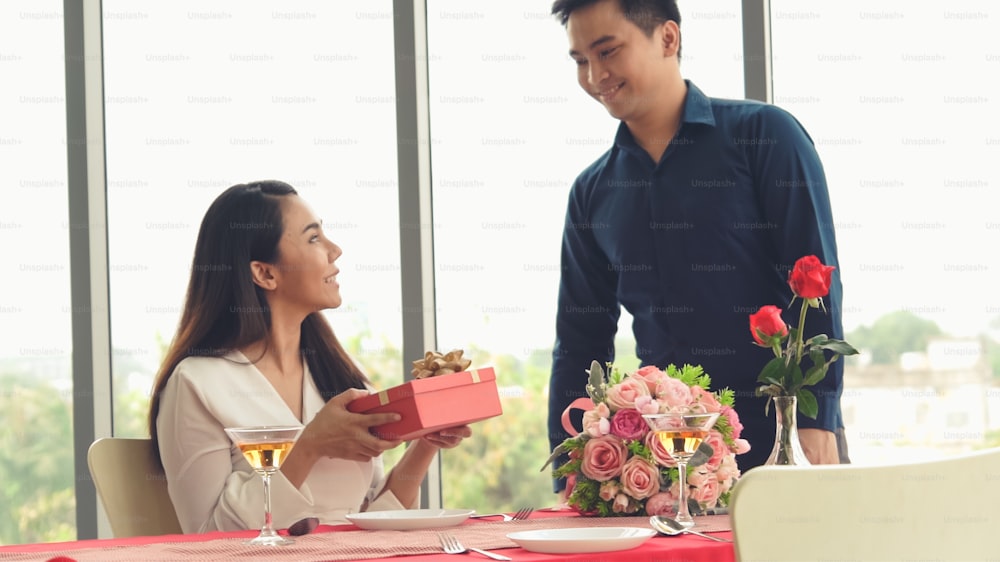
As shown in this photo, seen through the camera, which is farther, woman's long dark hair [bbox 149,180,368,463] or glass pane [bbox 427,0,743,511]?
glass pane [bbox 427,0,743,511]

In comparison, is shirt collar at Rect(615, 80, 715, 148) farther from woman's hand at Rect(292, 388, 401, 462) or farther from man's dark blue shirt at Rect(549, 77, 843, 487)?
woman's hand at Rect(292, 388, 401, 462)

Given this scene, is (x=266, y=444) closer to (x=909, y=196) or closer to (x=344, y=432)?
(x=344, y=432)

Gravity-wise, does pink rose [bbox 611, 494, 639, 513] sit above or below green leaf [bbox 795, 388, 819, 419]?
below

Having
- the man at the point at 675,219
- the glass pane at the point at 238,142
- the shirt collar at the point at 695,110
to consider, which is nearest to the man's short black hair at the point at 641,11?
the man at the point at 675,219

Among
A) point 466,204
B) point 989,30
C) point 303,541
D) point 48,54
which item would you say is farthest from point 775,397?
point 48,54

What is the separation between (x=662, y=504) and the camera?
1.69 metres

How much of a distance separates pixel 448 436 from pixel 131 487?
66 centimetres

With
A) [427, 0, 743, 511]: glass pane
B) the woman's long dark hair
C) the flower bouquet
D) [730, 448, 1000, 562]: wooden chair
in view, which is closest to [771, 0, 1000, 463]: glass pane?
[427, 0, 743, 511]: glass pane

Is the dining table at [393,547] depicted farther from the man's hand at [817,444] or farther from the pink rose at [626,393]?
the man's hand at [817,444]

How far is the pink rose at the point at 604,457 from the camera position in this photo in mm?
1699

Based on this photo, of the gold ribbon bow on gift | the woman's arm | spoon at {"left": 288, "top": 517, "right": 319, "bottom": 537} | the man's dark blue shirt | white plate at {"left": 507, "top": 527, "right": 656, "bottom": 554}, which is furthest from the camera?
the man's dark blue shirt

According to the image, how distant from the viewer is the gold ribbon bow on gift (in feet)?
6.18

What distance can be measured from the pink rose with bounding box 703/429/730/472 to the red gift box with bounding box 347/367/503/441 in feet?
1.24

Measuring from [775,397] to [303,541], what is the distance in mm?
777
